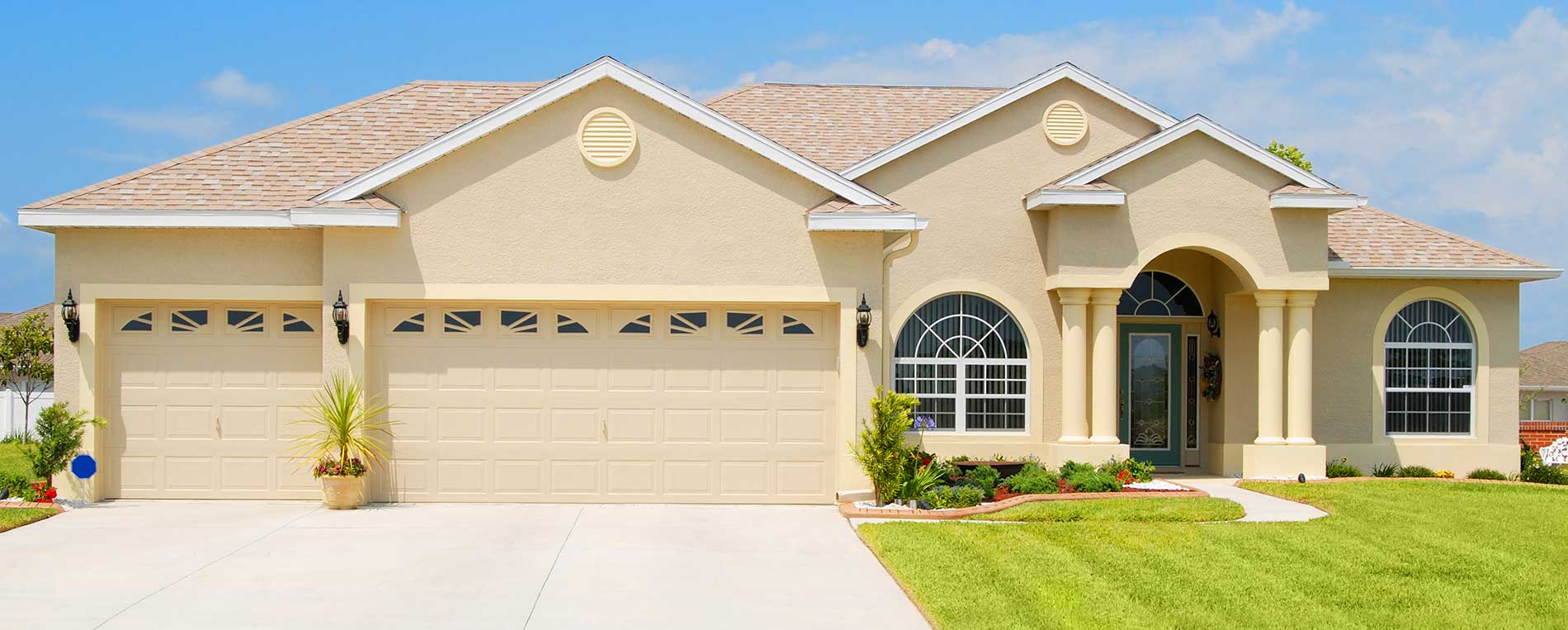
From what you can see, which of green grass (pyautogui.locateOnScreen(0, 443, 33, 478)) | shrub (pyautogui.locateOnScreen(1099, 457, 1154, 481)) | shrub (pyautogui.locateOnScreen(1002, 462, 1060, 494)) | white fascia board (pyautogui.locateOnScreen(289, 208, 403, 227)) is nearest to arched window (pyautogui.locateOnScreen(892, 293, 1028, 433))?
shrub (pyautogui.locateOnScreen(1099, 457, 1154, 481))

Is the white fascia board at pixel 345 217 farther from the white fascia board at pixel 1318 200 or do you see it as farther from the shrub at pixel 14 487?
the white fascia board at pixel 1318 200

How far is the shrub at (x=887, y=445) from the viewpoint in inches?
520

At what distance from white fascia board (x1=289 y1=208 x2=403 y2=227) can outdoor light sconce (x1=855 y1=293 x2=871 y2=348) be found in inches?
196

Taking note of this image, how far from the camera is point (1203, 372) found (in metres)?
18.1

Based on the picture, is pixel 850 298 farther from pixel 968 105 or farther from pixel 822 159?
pixel 968 105

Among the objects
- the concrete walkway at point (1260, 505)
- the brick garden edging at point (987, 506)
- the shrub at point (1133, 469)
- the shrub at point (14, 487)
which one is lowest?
the concrete walkway at point (1260, 505)

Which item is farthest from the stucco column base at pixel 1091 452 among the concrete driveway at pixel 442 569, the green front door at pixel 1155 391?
the concrete driveway at pixel 442 569

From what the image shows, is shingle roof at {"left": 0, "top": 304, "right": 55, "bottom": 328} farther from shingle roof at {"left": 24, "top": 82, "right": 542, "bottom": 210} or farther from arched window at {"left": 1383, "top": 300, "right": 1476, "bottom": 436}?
arched window at {"left": 1383, "top": 300, "right": 1476, "bottom": 436}

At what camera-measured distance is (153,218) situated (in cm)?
1349

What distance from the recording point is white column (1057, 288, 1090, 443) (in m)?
16.3

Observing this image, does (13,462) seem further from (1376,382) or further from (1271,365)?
(1376,382)

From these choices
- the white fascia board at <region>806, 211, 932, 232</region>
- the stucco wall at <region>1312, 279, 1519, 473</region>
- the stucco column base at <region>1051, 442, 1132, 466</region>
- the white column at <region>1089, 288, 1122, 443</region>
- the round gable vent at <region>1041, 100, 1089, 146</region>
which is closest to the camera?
the white fascia board at <region>806, 211, 932, 232</region>

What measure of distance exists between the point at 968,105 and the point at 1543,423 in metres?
11.1

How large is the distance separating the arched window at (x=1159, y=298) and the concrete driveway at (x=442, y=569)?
276 inches
